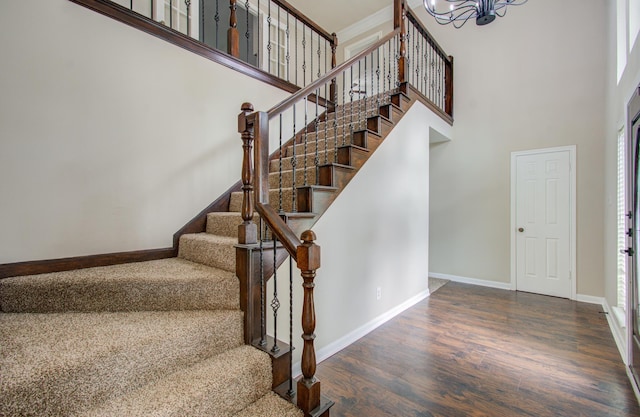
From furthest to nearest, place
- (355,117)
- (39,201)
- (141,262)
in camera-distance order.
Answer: (355,117)
(141,262)
(39,201)

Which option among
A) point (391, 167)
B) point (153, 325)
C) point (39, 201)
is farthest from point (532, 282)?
point (39, 201)

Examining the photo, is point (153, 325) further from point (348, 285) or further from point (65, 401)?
point (348, 285)

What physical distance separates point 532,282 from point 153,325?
467 cm

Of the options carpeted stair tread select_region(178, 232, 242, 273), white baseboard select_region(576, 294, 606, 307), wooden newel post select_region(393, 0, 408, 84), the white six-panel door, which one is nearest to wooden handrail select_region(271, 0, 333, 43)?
wooden newel post select_region(393, 0, 408, 84)

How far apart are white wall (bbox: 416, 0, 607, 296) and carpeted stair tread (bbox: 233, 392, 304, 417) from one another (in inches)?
158

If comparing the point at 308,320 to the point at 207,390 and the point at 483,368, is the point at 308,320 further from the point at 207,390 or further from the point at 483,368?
the point at 483,368

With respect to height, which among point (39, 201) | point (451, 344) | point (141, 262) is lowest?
point (451, 344)

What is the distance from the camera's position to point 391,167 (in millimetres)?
3219

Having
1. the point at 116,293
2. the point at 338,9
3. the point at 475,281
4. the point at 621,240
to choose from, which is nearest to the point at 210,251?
the point at 116,293

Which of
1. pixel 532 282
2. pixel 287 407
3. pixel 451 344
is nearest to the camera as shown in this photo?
pixel 287 407

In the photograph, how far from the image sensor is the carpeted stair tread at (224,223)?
2.38 m

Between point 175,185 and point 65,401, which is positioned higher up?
point 175,185

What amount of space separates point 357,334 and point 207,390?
1642mm

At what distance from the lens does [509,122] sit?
14.0 feet
